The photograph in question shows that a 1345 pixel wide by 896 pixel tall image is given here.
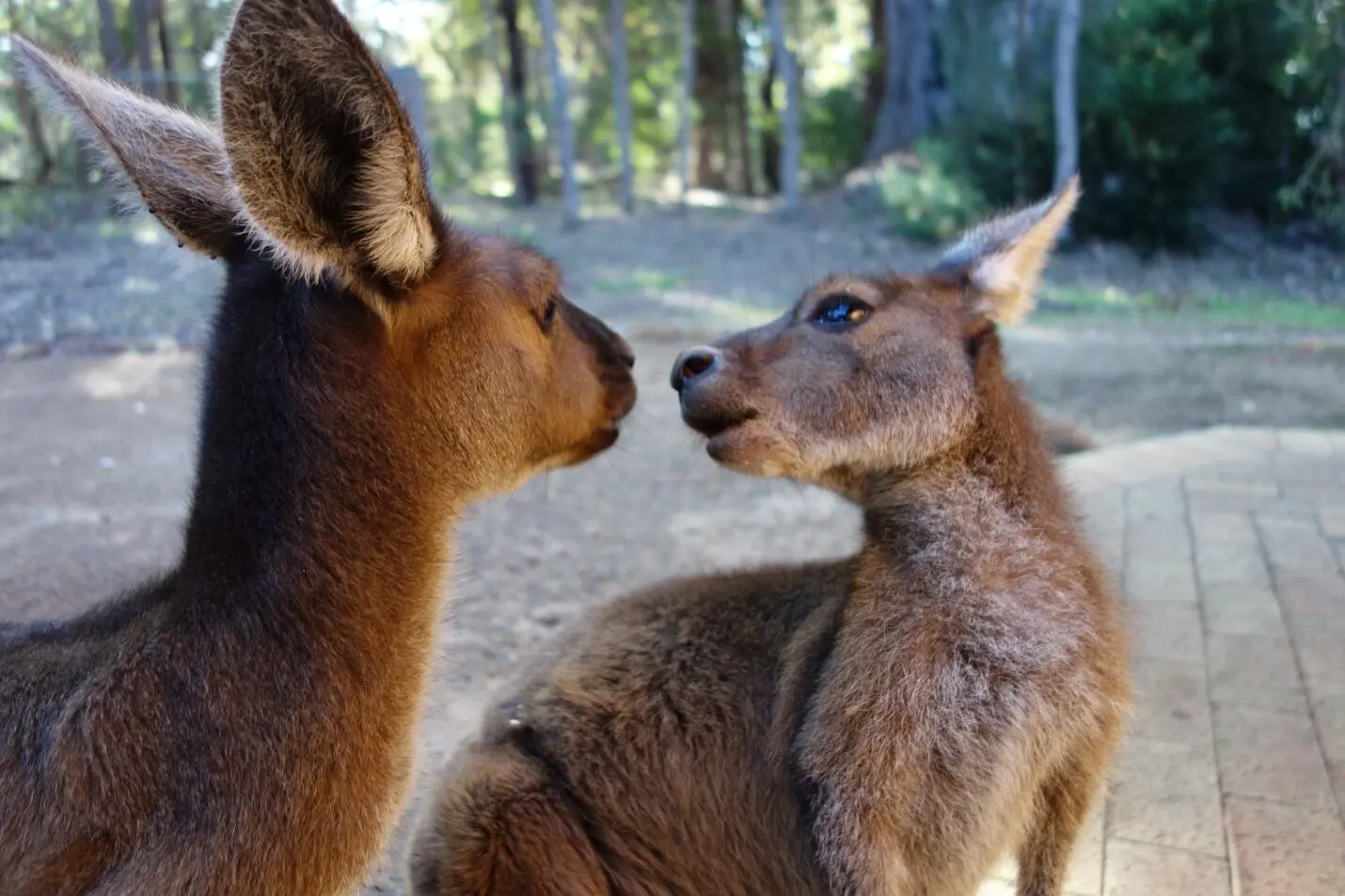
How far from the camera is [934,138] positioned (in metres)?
15.3

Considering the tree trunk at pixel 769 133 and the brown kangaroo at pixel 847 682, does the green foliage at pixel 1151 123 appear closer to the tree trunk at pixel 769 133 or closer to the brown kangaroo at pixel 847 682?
the brown kangaroo at pixel 847 682

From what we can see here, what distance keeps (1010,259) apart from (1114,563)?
208cm

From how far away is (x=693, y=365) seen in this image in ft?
8.45

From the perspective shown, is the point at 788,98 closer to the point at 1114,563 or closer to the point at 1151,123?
the point at 1151,123

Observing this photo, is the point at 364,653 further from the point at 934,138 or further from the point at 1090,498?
the point at 934,138

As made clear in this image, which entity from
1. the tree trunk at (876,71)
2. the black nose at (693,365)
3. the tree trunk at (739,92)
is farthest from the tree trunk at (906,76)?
the black nose at (693,365)

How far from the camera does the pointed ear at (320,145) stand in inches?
56.2

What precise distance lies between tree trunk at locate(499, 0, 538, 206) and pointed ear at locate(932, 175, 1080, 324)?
57.2ft

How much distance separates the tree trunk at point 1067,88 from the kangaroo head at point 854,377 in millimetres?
10764

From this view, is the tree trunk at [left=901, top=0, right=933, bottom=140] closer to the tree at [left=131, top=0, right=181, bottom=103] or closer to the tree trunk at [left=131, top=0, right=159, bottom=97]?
the tree at [left=131, top=0, right=181, bottom=103]

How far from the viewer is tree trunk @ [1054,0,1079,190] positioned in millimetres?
12359

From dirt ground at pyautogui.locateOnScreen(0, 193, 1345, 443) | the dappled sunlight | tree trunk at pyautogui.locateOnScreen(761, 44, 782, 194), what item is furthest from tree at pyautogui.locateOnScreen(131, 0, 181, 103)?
tree trunk at pyautogui.locateOnScreen(761, 44, 782, 194)

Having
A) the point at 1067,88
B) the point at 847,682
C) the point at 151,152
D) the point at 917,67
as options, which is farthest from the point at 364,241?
the point at 917,67

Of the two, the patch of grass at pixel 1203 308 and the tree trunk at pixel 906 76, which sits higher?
the tree trunk at pixel 906 76
